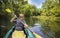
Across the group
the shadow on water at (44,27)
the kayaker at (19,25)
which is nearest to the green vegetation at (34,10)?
the shadow on water at (44,27)

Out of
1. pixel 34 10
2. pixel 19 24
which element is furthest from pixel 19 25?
pixel 34 10

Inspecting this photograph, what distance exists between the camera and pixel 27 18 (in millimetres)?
5195

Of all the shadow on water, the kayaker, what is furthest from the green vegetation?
the kayaker

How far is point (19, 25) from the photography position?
16.0 ft

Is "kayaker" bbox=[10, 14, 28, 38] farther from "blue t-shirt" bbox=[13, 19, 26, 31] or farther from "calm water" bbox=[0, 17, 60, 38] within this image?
"calm water" bbox=[0, 17, 60, 38]

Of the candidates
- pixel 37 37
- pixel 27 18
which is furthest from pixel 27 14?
pixel 37 37

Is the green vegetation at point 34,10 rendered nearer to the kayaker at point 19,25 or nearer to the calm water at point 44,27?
the calm water at point 44,27

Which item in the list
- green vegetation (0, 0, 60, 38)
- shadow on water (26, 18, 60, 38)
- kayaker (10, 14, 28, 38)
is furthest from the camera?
shadow on water (26, 18, 60, 38)

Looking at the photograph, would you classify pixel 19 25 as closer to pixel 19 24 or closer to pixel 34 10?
pixel 19 24

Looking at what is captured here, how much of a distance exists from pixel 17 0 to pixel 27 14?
1.06 ft

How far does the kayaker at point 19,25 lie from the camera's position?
484 cm

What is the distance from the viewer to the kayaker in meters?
4.84

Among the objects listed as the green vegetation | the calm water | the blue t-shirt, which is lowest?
the calm water

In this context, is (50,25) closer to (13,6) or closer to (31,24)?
(31,24)
